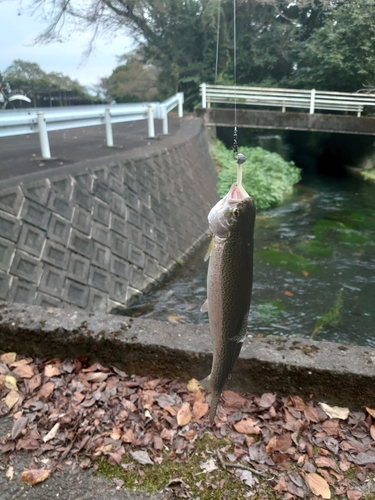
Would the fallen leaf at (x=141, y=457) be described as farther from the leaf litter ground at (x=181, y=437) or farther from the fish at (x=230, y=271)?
the fish at (x=230, y=271)

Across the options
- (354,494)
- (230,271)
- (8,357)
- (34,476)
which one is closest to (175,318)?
(8,357)

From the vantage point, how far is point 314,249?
866cm

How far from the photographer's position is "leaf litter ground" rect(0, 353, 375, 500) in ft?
7.80

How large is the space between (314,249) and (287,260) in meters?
1.04

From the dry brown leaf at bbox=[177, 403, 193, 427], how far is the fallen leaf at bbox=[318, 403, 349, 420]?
98cm

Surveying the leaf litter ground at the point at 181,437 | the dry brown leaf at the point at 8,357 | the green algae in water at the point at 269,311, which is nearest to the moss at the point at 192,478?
the leaf litter ground at the point at 181,437

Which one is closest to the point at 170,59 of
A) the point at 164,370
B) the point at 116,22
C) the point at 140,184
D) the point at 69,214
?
the point at 116,22

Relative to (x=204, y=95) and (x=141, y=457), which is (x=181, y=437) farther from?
(x=204, y=95)

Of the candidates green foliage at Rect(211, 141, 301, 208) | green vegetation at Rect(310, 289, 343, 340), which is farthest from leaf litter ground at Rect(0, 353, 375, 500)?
green foliage at Rect(211, 141, 301, 208)

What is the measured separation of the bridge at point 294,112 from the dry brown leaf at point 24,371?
47.0 ft

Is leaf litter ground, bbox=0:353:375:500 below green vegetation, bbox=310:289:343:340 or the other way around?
the other way around

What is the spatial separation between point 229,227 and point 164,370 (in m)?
1.93

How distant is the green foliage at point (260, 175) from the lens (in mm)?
12062

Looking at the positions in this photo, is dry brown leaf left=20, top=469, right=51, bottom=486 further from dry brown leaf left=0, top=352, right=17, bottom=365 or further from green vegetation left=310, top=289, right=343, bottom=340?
green vegetation left=310, top=289, right=343, bottom=340
